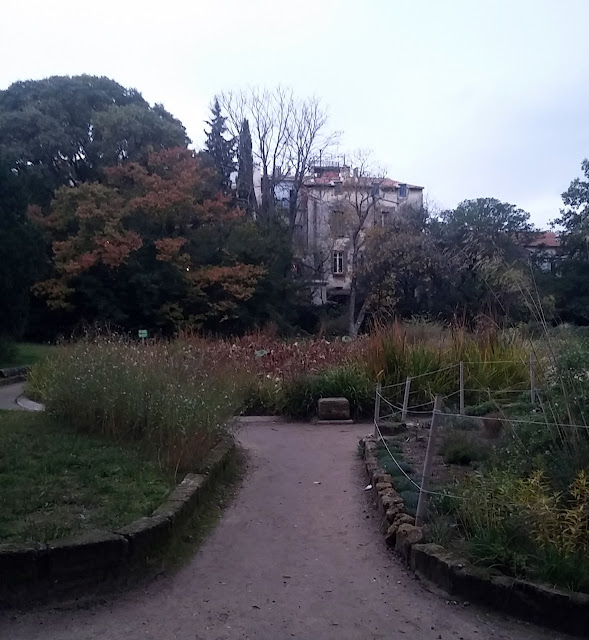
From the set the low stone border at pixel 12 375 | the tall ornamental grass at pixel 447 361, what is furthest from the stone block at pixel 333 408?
A: the low stone border at pixel 12 375

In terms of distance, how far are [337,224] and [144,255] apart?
1155 cm

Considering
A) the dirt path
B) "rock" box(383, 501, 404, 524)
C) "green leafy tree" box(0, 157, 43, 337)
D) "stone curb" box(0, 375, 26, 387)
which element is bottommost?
"stone curb" box(0, 375, 26, 387)

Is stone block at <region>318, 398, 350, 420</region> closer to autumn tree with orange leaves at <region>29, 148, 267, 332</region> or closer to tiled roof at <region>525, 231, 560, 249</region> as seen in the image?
autumn tree with orange leaves at <region>29, 148, 267, 332</region>

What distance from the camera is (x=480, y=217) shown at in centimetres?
4172

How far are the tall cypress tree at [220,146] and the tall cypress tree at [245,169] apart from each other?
890 mm

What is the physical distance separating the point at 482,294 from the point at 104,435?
86.3 feet

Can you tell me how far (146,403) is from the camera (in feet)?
28.2

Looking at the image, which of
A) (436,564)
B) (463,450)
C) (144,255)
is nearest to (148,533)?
(436,564)

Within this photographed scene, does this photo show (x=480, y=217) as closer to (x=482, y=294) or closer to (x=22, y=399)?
(x=482, y=294)

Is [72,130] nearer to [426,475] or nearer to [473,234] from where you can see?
[473,234]

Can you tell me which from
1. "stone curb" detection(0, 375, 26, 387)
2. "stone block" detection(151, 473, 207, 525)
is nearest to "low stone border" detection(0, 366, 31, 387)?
"stone curb" detection(0, 375, 26, 387)

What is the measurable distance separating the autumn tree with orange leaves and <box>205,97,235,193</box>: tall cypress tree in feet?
34.5

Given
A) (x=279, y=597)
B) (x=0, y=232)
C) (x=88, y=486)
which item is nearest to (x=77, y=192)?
(x=0, y=232)

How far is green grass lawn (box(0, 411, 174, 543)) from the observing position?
5.46 metres
